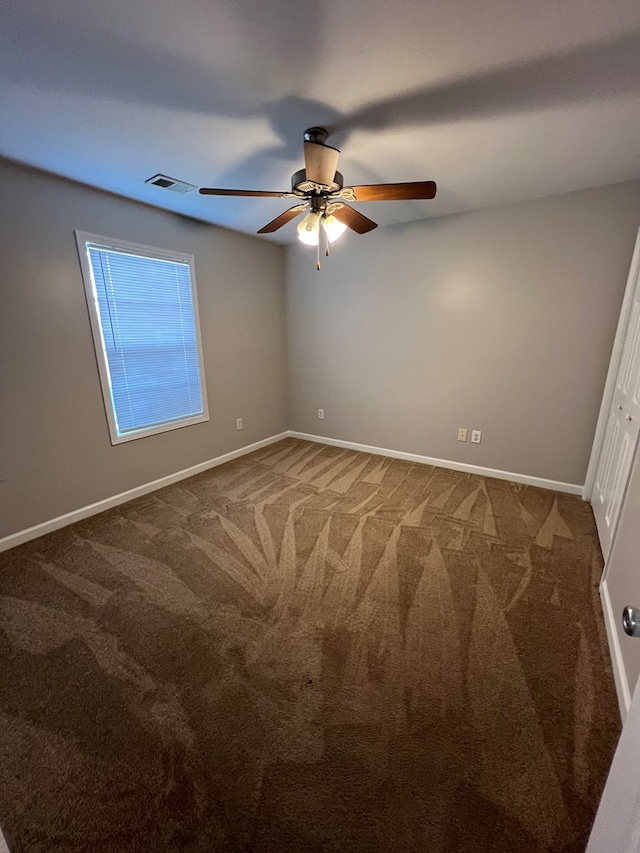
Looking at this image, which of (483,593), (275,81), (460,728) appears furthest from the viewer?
(483,593)

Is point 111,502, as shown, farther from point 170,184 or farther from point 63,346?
point 170,184

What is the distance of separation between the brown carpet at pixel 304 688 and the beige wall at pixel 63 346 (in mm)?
402

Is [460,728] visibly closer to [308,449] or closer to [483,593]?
[483,593]

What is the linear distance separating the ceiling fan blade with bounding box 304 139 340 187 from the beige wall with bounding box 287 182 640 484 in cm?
124

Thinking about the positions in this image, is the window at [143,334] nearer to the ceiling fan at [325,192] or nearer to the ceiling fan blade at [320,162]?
the ceiling fan at [325,192]

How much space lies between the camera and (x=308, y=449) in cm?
412

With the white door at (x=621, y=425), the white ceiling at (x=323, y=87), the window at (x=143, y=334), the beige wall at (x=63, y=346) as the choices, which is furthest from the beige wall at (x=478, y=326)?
the window at (x=143, y=334)

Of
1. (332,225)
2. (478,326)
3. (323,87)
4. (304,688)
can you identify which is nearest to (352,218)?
(332,225)

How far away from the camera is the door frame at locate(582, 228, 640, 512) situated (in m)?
2.40

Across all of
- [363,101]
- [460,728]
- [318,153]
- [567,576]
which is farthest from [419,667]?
[363,101]

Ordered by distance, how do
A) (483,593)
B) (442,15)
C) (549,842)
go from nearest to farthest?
(549,842)
(442,15)
(483,593)

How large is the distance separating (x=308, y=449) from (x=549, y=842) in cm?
337

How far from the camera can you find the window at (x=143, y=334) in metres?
2.58

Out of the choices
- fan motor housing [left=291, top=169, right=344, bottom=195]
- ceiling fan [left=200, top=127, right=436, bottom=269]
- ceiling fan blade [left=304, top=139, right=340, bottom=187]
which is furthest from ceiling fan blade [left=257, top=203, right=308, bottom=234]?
ceiling fan blade [left=304, top=139, right=340, bottom=187]
